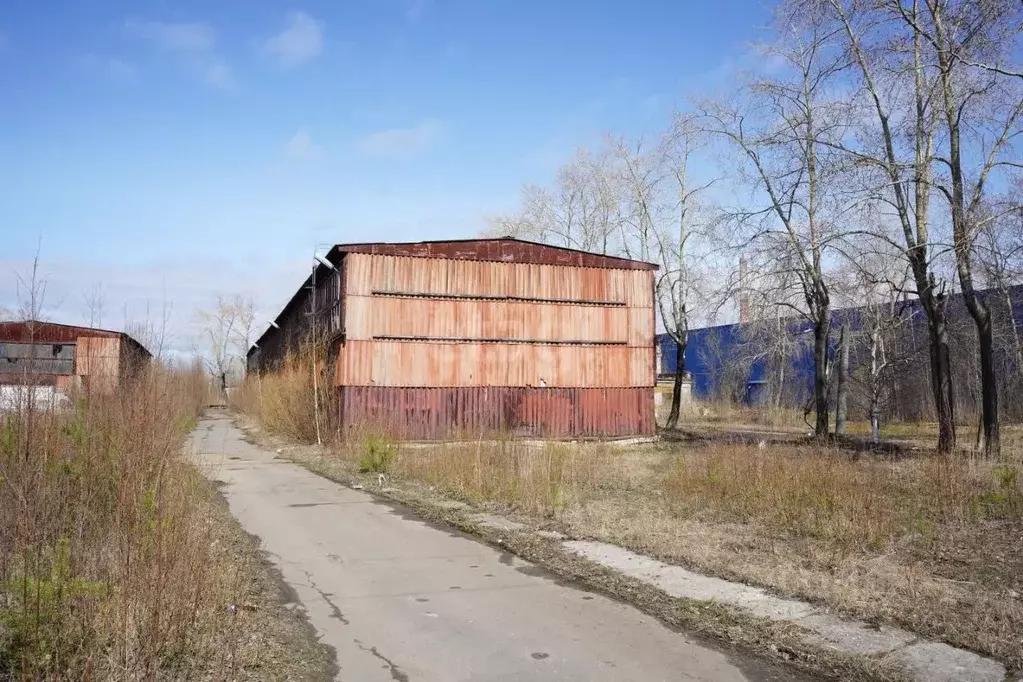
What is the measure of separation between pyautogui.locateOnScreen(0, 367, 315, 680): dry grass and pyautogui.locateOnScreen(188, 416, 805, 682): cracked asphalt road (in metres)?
0.90

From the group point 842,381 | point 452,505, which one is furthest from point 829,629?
point 842,381

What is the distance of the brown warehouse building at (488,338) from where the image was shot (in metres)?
22.8

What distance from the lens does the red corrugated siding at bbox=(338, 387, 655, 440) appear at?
22.4 metres

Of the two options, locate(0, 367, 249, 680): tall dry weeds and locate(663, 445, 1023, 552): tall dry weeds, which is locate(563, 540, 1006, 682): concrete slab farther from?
locate(0, 367, 249, 680): tall dry weeds

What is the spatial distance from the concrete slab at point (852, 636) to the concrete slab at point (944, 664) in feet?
0.41

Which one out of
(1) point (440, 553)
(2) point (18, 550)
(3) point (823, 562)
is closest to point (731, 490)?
(3) point (823, 562)

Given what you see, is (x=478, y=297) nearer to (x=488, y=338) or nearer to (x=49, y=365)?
(x=488, y=338)

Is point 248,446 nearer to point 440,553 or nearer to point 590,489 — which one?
point 590,489

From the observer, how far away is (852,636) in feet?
17.9

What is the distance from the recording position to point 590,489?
1332cm

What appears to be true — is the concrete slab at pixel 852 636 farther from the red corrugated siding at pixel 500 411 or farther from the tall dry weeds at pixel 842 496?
the red corrugated siding at pixel 500 411

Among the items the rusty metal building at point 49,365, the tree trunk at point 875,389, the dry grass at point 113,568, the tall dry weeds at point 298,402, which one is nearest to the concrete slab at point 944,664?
the dry grass at point 113,568

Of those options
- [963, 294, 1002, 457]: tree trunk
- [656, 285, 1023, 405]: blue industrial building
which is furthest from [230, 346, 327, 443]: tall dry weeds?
[963, 294, 1002, 457]: tree trunk

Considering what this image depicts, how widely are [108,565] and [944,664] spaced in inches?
216
